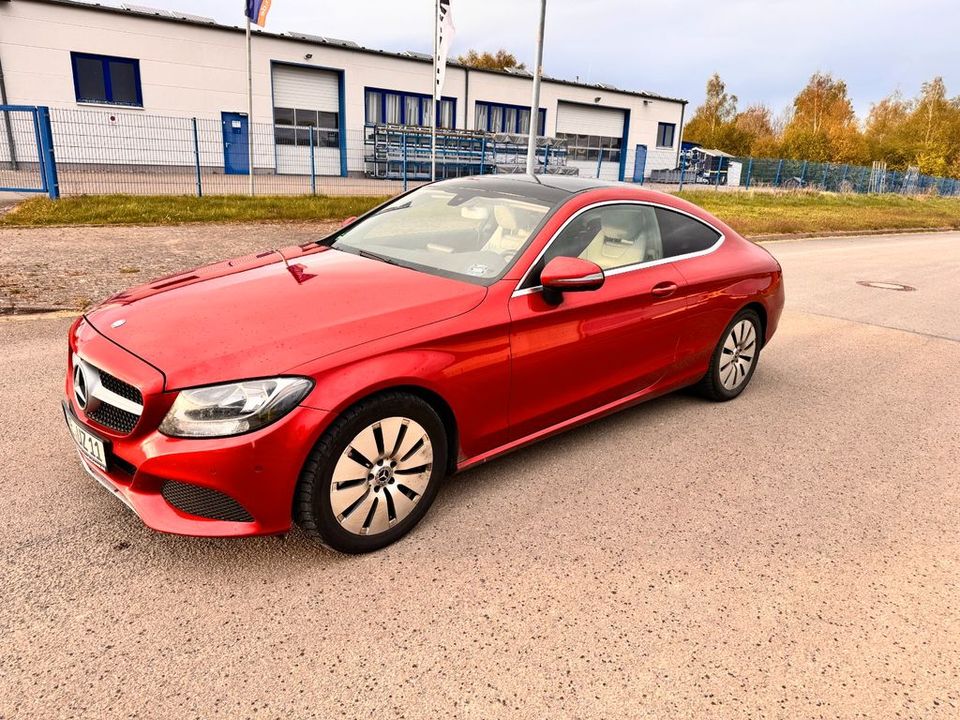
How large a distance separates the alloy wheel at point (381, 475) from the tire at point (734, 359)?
2557 millimetres

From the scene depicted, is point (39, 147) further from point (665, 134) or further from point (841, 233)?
point (665, 134)

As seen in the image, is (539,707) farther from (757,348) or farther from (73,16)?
(73,16)

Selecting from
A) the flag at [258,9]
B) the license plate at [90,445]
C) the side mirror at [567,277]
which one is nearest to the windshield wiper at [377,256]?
the side mirror at [567,277]

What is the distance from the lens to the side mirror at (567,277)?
10.6 feet

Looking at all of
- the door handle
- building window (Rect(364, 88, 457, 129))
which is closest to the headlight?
the door handle

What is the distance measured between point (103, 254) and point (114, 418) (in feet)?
25.4

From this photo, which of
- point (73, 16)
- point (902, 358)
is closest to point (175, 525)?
point (902, 358)

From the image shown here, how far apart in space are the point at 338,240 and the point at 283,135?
23545mm

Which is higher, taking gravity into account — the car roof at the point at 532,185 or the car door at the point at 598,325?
the car roof at the point at 532,185

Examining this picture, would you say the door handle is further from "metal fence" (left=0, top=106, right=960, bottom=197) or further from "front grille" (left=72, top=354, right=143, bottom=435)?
"metal fence" (left=0, top=106, right=960, bottom=197)

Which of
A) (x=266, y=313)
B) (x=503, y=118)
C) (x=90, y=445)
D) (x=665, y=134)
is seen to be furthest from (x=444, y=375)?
(x=665, y=134)

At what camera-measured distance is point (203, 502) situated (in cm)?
251

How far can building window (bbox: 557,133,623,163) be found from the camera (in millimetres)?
39000

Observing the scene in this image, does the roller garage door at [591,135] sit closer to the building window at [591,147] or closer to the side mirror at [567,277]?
the building window at [591,147]
